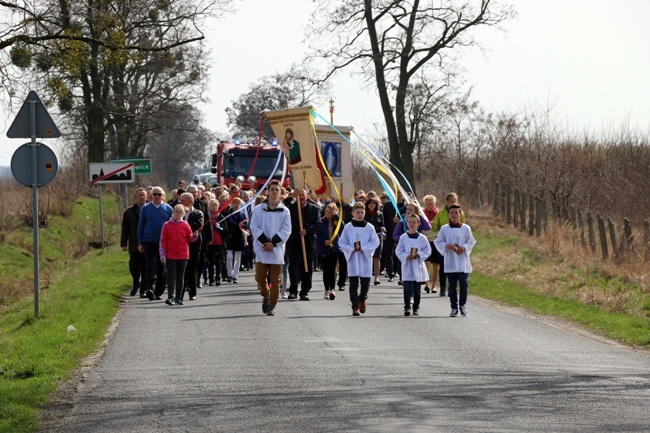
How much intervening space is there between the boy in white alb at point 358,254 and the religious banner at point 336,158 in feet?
15.3

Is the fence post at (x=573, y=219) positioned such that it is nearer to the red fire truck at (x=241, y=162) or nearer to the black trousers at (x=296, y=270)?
the red fire truck at (x=241, y=162)

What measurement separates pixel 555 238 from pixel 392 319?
15.7 m

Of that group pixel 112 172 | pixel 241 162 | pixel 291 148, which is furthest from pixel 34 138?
pixel 241 162

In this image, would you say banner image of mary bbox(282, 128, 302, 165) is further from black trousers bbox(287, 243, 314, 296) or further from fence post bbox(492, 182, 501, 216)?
fence post bbox(492, 182, 501, 216)

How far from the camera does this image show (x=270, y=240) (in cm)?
1780

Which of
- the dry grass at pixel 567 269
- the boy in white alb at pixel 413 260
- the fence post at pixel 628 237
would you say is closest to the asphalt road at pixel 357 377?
the boy in white alb at pixel 413 260

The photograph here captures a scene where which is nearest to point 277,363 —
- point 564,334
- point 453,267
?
point 564,334

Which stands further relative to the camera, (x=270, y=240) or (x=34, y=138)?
(x=270, y=240)

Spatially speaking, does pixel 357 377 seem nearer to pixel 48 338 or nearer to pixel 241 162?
pixel 48 338

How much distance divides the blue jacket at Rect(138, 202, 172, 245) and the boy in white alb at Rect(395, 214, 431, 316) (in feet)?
14.2

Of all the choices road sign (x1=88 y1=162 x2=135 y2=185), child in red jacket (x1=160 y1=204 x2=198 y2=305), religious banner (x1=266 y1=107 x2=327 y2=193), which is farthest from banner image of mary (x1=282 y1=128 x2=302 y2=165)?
road sign (x1=88 y1=162 x2=135 y2=185)

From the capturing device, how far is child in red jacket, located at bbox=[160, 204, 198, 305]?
1958cm

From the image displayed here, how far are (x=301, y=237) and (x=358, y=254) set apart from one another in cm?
228

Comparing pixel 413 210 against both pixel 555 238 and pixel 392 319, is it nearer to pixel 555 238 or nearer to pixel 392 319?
pixel 392 319
